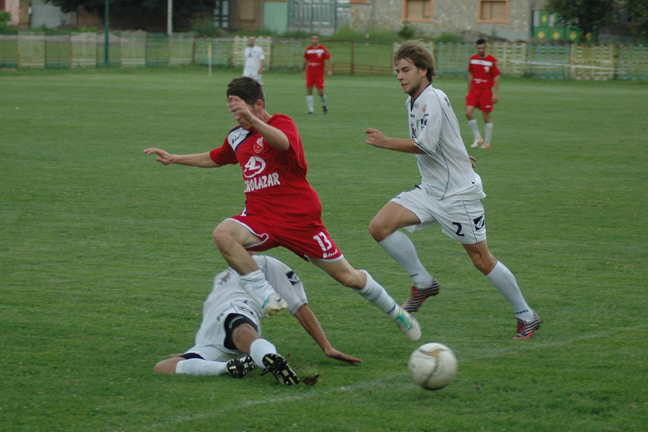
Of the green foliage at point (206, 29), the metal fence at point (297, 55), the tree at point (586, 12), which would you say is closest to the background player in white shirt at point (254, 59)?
the metal fence at point (297, 55)

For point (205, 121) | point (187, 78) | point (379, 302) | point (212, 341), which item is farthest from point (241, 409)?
point (187, 78)

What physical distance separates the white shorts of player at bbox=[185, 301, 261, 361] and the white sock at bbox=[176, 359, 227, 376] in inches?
4.9

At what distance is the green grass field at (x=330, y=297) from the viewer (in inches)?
157

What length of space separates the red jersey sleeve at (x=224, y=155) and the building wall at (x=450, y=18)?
51449 millimetres

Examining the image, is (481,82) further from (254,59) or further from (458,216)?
(254,59)

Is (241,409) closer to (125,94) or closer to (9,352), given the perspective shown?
(9,352)

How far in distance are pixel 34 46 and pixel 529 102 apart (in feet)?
89.7

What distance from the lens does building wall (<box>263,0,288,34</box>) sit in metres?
63.7

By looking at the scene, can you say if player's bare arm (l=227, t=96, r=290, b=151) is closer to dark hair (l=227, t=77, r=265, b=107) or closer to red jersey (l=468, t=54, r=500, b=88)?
dark hair (l=227, t=77, r=265, b=107)

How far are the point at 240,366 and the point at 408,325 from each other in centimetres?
119

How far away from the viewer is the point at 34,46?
40250 millimetres

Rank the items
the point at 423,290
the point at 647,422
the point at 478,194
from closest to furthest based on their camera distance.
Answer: the point at 647,422 → the point at 478,194 → the point at 423,290

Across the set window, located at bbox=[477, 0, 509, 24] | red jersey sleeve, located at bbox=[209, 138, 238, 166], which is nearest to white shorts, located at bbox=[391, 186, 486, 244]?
red jersey sleeve, located at bbox=[209, 138, 238, 166]

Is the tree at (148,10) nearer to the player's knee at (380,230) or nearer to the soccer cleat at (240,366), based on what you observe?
the player's knee at (380,230)
